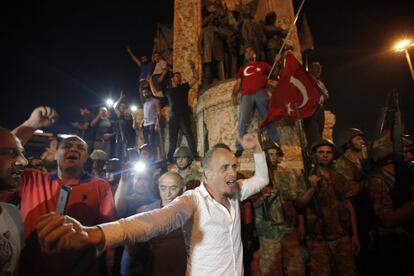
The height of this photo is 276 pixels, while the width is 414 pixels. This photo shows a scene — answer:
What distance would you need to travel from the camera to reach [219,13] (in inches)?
378

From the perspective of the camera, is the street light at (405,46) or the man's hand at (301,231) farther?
the street light at (405,46)

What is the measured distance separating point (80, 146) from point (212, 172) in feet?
5.17

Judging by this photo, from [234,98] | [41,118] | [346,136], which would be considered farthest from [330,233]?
[234,98]

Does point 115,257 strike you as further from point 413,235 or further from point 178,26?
point 178,26

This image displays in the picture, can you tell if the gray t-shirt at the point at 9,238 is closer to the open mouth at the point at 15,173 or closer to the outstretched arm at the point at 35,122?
the open mouth at the point at 15,173

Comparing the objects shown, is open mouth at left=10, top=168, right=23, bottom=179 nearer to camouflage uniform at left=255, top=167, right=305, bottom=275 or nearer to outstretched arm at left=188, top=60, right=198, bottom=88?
camouflage uniform at left=255, top=167, right=305, bottom=275

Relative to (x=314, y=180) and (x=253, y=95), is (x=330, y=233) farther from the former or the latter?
(x=253, y=95)

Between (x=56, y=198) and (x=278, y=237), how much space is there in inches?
123

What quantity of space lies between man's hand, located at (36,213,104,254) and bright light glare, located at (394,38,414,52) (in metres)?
14.1

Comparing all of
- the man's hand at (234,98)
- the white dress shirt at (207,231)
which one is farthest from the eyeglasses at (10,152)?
the man's hand at (234,98)

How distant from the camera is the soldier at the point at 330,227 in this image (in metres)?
3.28

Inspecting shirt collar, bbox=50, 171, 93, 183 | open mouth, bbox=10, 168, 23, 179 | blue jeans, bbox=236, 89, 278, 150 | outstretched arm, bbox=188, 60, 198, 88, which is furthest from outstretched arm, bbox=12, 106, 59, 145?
outstretched arm, bbox=188, 60, 198, 88

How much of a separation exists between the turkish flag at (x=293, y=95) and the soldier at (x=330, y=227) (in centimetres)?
158

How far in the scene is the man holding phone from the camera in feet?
6.24
